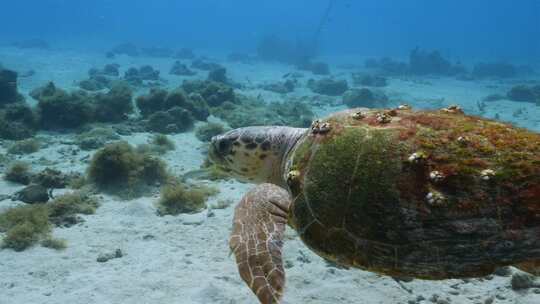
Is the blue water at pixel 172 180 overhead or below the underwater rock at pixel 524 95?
below

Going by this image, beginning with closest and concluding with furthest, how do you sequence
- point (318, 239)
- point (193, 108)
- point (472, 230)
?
point (472, 230)
point (318, 239)
point (193, 108)

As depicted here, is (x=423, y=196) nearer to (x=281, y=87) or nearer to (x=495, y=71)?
(x=281, y=87)

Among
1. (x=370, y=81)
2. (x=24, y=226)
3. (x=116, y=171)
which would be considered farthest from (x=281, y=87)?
(x=24, y=226)

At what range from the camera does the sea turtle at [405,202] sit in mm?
2197

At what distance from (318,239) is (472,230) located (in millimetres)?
1036

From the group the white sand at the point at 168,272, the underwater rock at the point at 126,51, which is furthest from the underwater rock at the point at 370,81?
the underwater rock at the point at 126,51

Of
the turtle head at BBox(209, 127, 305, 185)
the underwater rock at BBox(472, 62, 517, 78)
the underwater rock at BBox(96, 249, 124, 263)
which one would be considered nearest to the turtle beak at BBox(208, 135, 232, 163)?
the turtle head at BBox(209, 127, 305, 185)

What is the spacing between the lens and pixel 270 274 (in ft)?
8.35

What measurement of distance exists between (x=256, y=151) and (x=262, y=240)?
1545mm

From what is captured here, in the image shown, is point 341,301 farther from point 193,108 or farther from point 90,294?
point 193,108

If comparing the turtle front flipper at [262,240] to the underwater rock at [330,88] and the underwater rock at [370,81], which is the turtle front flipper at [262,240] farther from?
the underwater rock at [370,81]

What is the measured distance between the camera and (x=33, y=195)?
22.1 ft

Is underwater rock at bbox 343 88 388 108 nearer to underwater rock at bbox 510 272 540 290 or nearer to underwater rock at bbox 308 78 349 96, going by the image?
underwater rock at bbox 308 78 349 96

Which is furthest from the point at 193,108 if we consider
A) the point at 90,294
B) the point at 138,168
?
the point at 90,294
